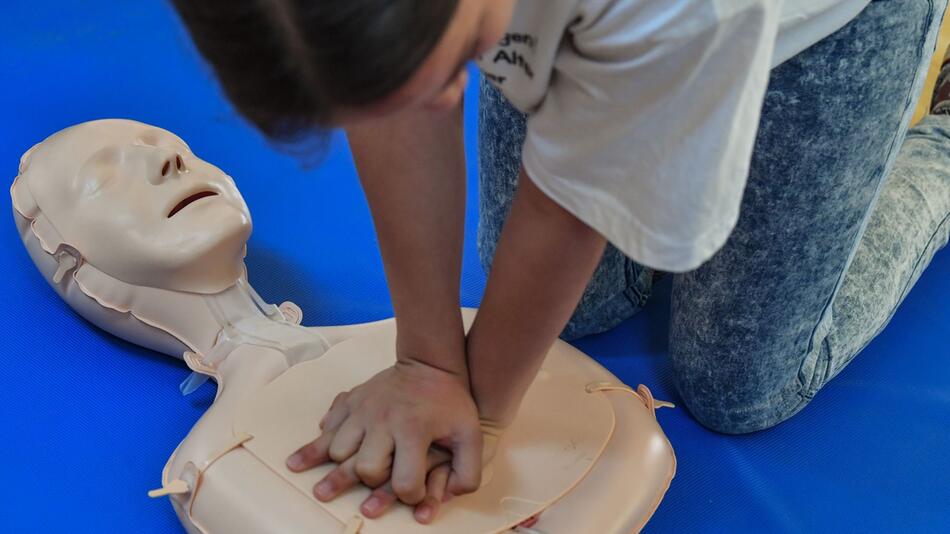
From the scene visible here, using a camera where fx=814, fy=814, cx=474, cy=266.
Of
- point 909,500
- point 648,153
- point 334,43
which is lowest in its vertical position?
point 909,500

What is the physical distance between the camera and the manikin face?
87 centimetres

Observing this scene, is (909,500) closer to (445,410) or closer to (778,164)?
(778,164)

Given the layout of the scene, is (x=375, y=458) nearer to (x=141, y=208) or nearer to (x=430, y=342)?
(x=430, y=342)

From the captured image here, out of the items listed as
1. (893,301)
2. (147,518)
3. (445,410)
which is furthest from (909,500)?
A: (147,518)

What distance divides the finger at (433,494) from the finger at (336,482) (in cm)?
6

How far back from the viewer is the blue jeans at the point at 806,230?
682 mm

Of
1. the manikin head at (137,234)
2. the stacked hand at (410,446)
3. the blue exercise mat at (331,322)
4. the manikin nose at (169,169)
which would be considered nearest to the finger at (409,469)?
the stacked hand at (410,446)

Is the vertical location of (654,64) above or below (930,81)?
above

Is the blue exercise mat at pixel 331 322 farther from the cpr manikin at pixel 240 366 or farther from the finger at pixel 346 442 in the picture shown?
the finger at pixel 346 442

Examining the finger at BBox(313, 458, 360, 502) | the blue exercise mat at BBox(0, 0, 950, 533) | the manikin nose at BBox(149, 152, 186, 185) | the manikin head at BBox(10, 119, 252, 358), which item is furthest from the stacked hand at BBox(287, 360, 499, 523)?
the manikin nose at BBox(149, 152, 186, 185)

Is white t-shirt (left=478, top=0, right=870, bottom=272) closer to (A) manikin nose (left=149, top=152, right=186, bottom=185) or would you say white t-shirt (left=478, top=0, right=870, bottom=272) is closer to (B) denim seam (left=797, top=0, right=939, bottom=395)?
(B) denim seam (left=797, top=0, right=939, bottom=395)

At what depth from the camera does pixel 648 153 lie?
18.8 inches

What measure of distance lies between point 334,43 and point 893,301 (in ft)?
2.73

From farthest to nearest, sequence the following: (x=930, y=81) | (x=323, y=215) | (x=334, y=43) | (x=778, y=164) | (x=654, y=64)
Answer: (x=930, y=81)
(x=323, y=215)
(x=778, y=164)
(x=654, y=64)
(x=334, y=43)
